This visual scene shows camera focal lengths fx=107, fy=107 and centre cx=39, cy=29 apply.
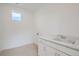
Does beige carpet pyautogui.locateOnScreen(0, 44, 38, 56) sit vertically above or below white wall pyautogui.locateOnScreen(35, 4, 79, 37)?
below

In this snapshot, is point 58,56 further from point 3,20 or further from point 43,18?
point 3,20

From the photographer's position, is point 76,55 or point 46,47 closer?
point 76,55

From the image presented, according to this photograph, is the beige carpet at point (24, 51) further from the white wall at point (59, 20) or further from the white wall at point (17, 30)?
the white wall at point (59, 20)

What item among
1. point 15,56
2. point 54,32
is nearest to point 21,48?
point 15,56

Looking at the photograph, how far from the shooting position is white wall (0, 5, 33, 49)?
1.21 metres

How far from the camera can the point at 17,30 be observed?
1240 millimetres

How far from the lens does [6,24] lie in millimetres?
1219

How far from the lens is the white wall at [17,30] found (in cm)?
121

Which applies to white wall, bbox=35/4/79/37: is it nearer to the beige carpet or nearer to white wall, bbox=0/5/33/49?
white wall, bbox=0/5/33/49

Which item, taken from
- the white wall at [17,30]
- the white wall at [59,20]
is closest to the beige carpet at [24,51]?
the white wall at [17,30]

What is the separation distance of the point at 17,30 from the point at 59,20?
0.50 metres

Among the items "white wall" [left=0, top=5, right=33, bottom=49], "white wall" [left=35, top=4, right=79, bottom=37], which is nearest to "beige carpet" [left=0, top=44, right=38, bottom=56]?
"white wall" [left=0, top=5, right=33, bottom=49]

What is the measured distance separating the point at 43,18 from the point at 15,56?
0.54 metres

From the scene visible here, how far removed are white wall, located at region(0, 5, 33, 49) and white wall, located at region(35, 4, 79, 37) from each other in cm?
11
